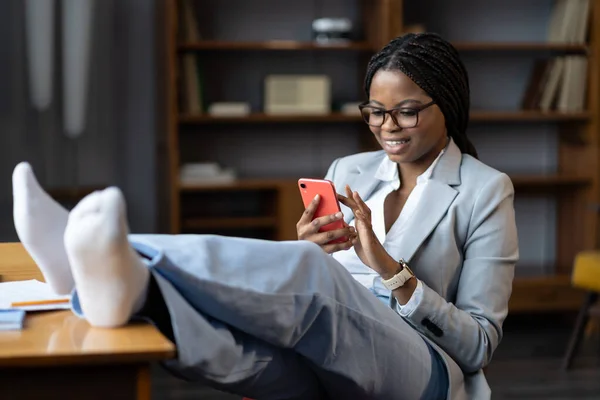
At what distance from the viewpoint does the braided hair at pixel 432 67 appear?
1.85 meters

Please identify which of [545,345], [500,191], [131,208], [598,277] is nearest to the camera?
[500,191]

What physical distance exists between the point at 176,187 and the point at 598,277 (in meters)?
1.82

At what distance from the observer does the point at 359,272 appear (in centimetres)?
191

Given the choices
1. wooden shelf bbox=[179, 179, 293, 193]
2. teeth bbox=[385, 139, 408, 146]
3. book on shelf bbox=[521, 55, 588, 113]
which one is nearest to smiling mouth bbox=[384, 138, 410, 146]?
teeth bbox=[385, 139, 408, 146]

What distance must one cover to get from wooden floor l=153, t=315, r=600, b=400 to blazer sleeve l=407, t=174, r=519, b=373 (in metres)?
1.63

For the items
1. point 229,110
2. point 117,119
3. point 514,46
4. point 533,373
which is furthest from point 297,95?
point 533,373

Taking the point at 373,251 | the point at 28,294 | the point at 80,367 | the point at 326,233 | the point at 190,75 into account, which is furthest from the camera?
the point at 190,75

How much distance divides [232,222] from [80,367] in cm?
333

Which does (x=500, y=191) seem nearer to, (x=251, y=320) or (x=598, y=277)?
(x=251, y=320)

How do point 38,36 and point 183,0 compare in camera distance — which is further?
point 183,0

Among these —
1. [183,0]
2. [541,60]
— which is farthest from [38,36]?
[541,60]

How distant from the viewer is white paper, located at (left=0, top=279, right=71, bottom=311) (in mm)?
1295

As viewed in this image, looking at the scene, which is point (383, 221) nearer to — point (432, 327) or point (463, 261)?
point (463, 261)

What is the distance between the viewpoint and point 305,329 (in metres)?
1.34
